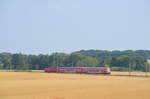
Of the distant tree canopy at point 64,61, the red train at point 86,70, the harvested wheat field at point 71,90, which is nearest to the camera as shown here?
the harvested wheat field at point 71,90

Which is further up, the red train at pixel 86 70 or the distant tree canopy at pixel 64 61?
the distant tree canopy at pixel 64 61

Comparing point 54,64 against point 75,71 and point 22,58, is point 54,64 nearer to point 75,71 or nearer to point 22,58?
point 22,58

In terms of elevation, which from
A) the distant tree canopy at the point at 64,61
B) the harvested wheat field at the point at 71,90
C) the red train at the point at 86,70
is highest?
the distant tree canopy at the point at 64,61

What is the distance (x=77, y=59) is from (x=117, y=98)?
142m

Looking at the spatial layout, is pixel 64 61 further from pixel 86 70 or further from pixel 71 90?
pixel 71 90

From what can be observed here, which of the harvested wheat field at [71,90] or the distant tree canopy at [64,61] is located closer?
the harvested wheat field at [71,90]

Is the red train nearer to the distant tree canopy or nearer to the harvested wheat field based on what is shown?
the distant tree canopy

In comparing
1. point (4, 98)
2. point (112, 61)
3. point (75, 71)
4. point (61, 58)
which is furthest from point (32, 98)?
point (61, 58)

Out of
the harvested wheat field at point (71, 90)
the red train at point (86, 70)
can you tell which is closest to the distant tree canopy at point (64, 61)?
the red train at point (86, 70)

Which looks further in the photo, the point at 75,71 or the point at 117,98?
the point at 75,71

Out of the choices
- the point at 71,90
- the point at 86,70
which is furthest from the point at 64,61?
the point at 71,90

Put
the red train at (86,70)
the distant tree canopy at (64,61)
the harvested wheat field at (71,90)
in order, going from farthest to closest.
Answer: the distant tree canopy at (64,61)
the red train at (86,70)
the harvested wheat field at (71,90)

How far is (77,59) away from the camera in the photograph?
555 feet

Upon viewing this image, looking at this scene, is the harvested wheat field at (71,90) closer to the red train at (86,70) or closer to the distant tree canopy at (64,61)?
the red train at (86,70)
